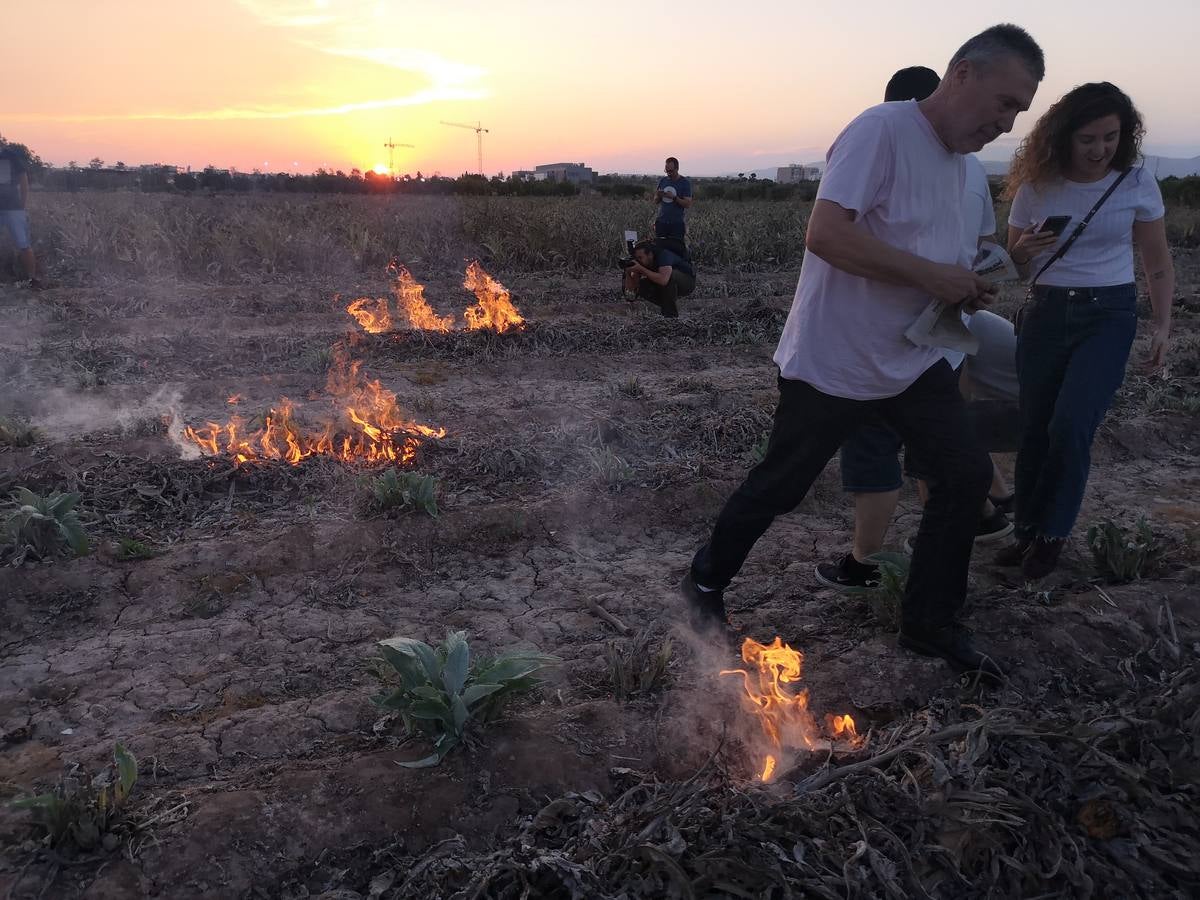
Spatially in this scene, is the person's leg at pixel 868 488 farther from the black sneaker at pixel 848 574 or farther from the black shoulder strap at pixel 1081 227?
the black shoulder strap at pixel 1081 227

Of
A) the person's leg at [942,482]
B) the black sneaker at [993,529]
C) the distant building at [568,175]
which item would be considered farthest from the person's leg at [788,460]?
the distant building at [568,175]

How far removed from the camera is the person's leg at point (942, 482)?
2.53 m

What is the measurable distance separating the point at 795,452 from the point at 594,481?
218 centimetres

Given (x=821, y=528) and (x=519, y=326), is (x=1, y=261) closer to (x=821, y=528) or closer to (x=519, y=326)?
(x=519, y=326)

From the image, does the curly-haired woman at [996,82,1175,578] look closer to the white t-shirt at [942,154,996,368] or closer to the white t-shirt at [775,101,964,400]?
the white t-shirt at [942,154,996,368]

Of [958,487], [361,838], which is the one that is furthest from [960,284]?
[361,838]

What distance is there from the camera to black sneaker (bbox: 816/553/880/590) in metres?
3.43

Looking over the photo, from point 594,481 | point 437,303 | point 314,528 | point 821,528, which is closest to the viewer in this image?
point 314,528

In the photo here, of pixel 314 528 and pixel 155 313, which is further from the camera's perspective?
pixel 155 313

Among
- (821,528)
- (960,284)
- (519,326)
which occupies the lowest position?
(821,528)

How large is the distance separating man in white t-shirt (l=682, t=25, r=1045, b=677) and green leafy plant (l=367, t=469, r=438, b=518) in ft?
6.06

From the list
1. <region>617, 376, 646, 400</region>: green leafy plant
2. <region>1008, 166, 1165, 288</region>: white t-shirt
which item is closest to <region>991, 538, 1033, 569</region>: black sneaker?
<region>1008, 166, 1165, 288</region>: white t-shirt

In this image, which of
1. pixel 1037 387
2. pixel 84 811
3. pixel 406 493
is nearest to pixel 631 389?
pixel 406 493

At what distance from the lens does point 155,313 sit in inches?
364
